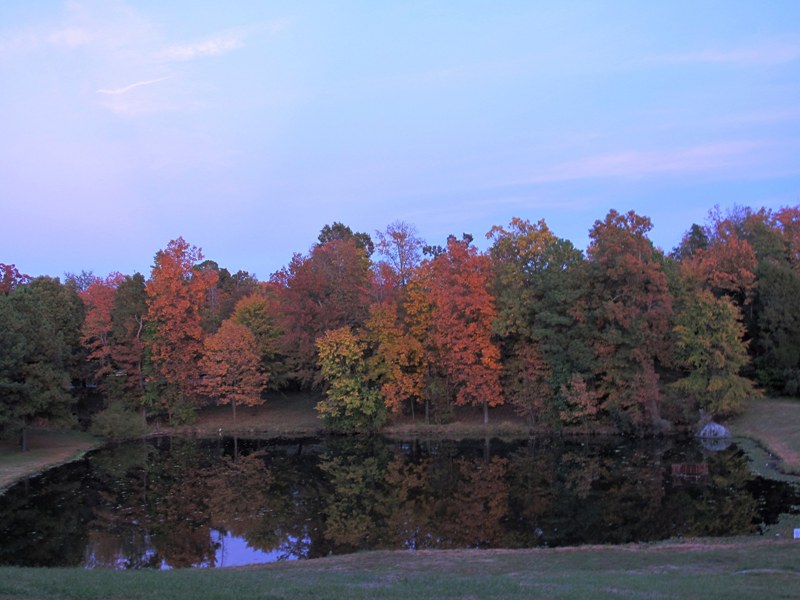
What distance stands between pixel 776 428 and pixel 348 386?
24357 millimetres

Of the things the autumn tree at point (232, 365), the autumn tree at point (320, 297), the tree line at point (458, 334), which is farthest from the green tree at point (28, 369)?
the autumn tree at point (320, 297)

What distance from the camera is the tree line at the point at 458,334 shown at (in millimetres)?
40062

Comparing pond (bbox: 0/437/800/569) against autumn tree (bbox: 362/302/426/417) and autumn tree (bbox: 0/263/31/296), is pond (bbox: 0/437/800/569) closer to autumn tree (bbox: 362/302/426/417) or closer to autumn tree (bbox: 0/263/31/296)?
autumn tree (bbox: 362/302/426/417)

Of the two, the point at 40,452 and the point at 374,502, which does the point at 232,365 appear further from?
the point at 374,502

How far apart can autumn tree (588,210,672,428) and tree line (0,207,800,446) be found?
99 millimetres

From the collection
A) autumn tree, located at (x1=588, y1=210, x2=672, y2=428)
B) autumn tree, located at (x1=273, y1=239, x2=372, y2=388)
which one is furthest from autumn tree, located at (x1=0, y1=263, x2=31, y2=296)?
autumn tree, located at (x1=588, y1=210, x2=672, y2=428)

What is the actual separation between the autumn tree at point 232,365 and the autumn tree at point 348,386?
253 inches

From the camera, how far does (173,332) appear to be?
49.6 meters

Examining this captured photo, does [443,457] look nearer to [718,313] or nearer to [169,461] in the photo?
[169,461]

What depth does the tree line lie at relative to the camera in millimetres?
40062

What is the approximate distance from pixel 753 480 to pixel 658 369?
63.6ft

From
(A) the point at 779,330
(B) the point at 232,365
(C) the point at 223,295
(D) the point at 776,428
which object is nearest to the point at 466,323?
(B) the point at 232,365

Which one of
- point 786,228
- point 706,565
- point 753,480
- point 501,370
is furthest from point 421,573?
point 786,228

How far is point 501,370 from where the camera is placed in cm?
4484
